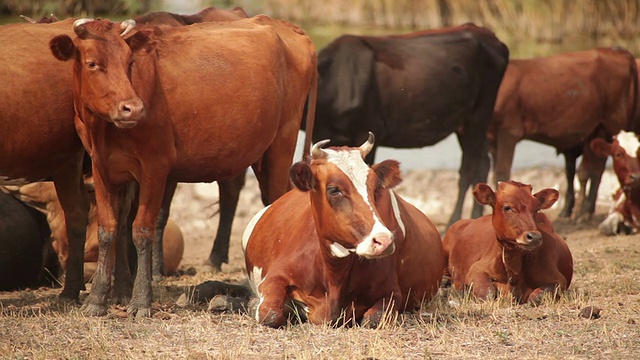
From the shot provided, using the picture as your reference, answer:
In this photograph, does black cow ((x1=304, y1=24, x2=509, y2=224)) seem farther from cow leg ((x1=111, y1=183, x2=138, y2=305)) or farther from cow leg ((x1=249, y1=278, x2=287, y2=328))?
cow leg ((x1=249, y1=278, x2=287, y2=328))

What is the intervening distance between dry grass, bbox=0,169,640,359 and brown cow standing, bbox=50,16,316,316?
49 centimetres

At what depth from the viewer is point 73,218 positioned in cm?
809

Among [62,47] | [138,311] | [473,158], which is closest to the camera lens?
[62,47]

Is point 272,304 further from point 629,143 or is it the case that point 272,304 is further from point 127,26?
point 629,143

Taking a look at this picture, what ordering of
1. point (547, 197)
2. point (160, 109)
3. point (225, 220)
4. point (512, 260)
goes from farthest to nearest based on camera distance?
point (225, 220) < point (547, 197) < point (512, 260) < point (160, 109)

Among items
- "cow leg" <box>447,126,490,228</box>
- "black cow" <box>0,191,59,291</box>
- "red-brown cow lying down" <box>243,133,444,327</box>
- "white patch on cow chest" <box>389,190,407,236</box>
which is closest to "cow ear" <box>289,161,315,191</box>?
"red-brown cow lying down" <box>243,133,444,327</box>

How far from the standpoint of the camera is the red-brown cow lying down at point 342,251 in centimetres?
667

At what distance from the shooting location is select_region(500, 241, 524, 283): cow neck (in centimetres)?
809

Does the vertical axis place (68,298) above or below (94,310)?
below

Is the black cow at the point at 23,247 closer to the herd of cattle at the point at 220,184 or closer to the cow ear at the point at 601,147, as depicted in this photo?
the herd of cattle at the point at 220,184

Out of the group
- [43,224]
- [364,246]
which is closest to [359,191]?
[364,246]

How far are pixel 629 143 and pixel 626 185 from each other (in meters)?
0.52

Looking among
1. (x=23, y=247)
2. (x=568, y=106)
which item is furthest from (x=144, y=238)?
(x=568, y=106)

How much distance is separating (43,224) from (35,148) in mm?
1957
